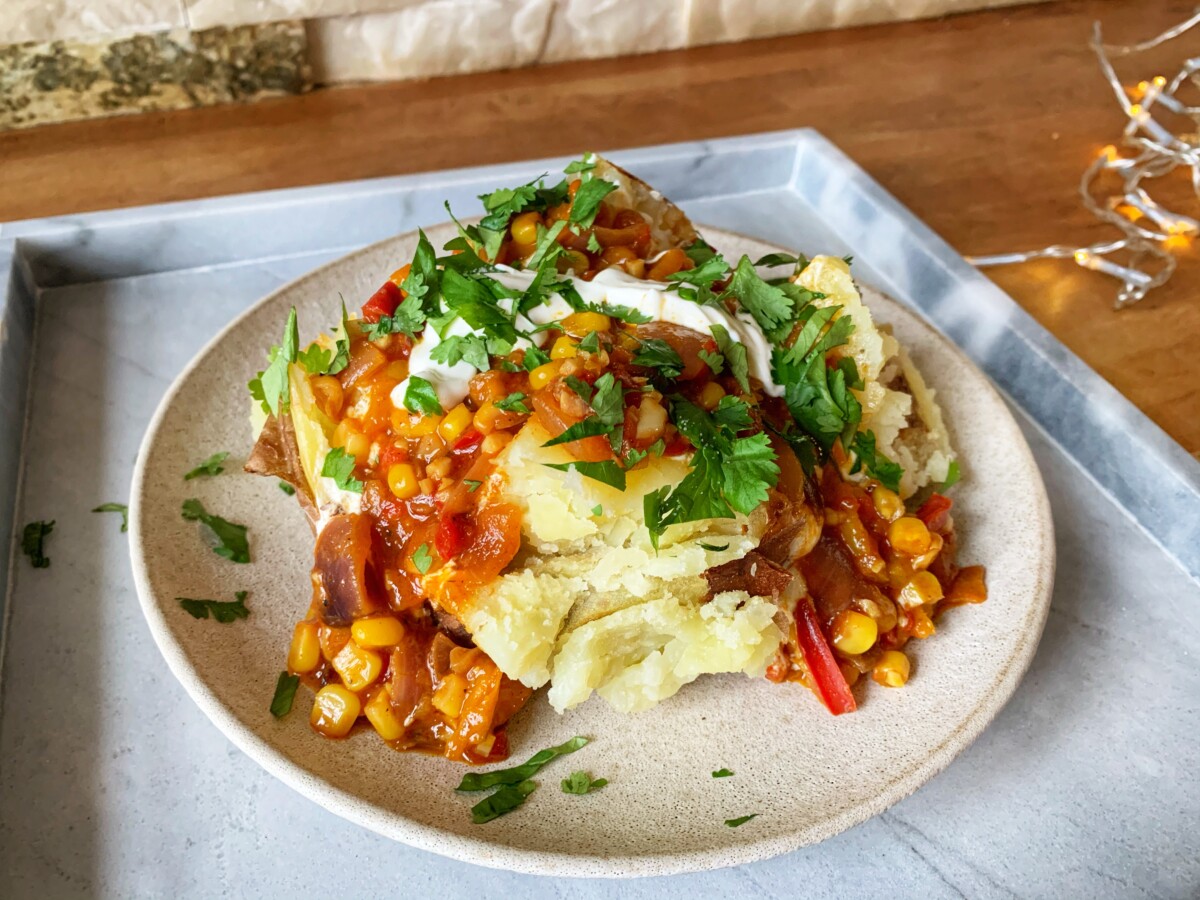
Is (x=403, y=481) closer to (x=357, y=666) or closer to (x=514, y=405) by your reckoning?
(x=514, y=405)

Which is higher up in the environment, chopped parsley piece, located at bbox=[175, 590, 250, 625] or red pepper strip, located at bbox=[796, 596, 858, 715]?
chopped parsley piece, located at bbox=[175, 590, 250, 625]

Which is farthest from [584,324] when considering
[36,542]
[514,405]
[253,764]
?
[36,542]

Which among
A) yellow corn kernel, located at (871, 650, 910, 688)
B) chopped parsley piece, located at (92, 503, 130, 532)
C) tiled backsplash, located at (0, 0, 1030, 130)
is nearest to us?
yellow corn kernel, located at (871, 650, 910, 688)

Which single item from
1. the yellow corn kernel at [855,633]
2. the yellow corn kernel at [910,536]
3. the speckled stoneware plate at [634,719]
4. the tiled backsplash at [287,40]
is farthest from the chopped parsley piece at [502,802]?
the tiled backsplash at [287,40]

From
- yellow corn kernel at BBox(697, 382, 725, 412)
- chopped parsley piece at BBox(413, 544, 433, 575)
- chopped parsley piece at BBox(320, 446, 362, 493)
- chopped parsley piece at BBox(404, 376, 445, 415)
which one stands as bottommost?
chopped parsley piece at BBox(413, 544, 433, 575)

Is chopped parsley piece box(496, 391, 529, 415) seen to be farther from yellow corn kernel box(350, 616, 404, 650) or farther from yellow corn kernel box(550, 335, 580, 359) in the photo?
yellow corn kernel box(350, 616, 404, 650)

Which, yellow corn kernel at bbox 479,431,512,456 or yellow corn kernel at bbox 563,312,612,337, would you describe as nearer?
yellow corn kernel at bbox 479,431,512,456

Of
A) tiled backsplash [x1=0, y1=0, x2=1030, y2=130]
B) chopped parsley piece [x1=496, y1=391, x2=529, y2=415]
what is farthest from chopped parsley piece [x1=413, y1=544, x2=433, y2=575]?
tiled backsplash [x1=0, y1=0, x2=1030, y2=130]
